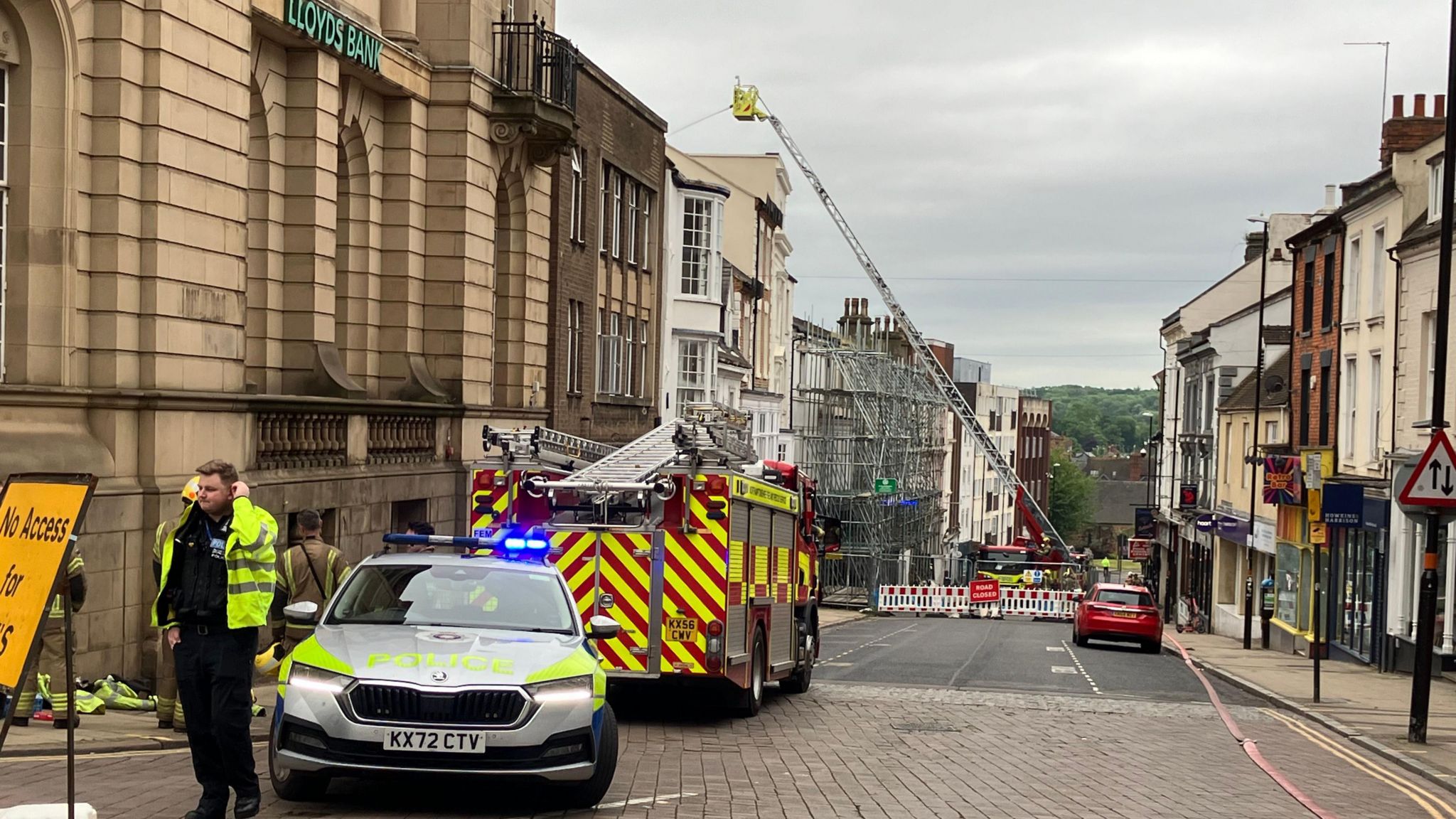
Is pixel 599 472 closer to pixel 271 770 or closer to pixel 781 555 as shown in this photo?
pixel 781 555

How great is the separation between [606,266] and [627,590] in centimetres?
2167

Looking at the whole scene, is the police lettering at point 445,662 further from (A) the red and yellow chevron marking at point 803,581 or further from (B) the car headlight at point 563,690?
(A) the red and yellow chevron marking at point 803,581

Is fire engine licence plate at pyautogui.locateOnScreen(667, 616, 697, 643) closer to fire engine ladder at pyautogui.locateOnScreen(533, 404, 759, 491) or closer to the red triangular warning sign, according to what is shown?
fire engine ladder at pyautogui.locateOnScreen(533, 404, 759, 491)

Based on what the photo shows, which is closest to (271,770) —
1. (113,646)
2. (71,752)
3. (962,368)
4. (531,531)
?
(71,752)

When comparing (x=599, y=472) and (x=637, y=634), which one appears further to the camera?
(x=599, y=472)

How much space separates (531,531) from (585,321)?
20.1 meters

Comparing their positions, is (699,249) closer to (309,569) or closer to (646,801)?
(309,569)

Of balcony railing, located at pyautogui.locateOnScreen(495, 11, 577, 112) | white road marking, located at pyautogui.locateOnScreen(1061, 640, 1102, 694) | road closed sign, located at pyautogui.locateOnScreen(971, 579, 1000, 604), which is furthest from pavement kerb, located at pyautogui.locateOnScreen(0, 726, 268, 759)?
road closed sign, located at pyautogui.locateOnScreen(971, 579, 1000, 604)

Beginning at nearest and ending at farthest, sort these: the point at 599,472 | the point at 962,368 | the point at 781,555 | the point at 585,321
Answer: the point at 599,472
the point at 781,555
the point at 585,321
the point at 962,368

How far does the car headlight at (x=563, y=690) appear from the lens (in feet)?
30.9

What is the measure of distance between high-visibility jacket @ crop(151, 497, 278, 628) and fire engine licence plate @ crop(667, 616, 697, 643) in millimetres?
6603

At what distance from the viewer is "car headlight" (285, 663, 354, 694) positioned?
9.26m

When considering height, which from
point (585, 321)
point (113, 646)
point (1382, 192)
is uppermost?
point (1382, 192)

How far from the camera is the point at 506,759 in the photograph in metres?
9.26
